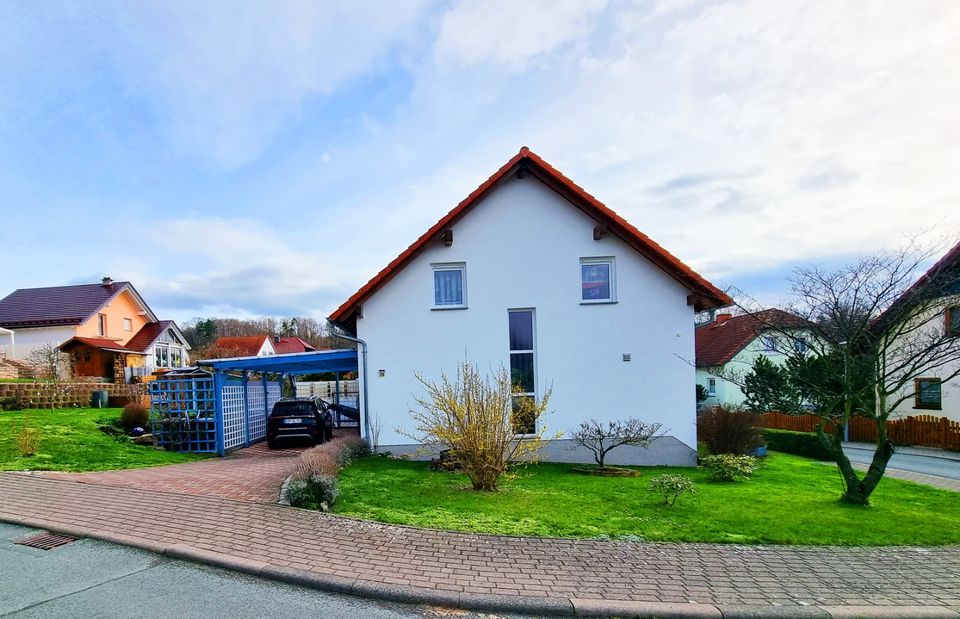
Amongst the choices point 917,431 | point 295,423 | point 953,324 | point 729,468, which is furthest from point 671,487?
point 917,431

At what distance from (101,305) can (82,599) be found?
129ft

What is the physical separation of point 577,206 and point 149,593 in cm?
1106

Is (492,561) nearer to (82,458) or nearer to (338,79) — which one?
(338,79)

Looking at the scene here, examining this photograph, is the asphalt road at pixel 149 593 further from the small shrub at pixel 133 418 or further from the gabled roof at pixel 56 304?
the gabled roof at pixel 56 304

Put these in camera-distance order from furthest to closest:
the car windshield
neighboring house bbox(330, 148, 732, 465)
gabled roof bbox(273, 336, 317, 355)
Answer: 1. gabled roof bbox(273, 336, 317, 355)
2. the car windshield
3. neighboring house bbox(330, 148, 732, 465)

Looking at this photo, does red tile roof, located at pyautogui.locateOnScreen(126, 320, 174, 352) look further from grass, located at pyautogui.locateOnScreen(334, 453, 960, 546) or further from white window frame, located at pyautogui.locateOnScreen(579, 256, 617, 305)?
white window frame, located at pyautogui.locateOnScreen(579, 256, 617, 305)

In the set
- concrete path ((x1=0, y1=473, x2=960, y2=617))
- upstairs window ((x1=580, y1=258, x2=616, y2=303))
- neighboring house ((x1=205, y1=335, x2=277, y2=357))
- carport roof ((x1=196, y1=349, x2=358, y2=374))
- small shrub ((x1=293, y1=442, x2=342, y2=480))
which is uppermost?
upstairs window ((x1=580, y1=258, x2=616, y2=303))

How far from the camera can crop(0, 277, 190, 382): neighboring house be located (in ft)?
111

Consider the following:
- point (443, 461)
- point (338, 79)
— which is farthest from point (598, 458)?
point (338, 79)

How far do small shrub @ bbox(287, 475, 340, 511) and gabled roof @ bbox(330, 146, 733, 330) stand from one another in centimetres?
581

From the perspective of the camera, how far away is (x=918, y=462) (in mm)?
15242

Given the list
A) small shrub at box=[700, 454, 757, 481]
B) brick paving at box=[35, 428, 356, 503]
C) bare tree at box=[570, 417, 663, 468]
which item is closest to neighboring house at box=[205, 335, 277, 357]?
brick paving at box=[35, 428, 356, 503]

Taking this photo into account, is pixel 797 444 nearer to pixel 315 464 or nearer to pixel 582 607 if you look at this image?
pixel 582 607

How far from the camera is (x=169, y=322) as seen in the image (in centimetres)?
4356
